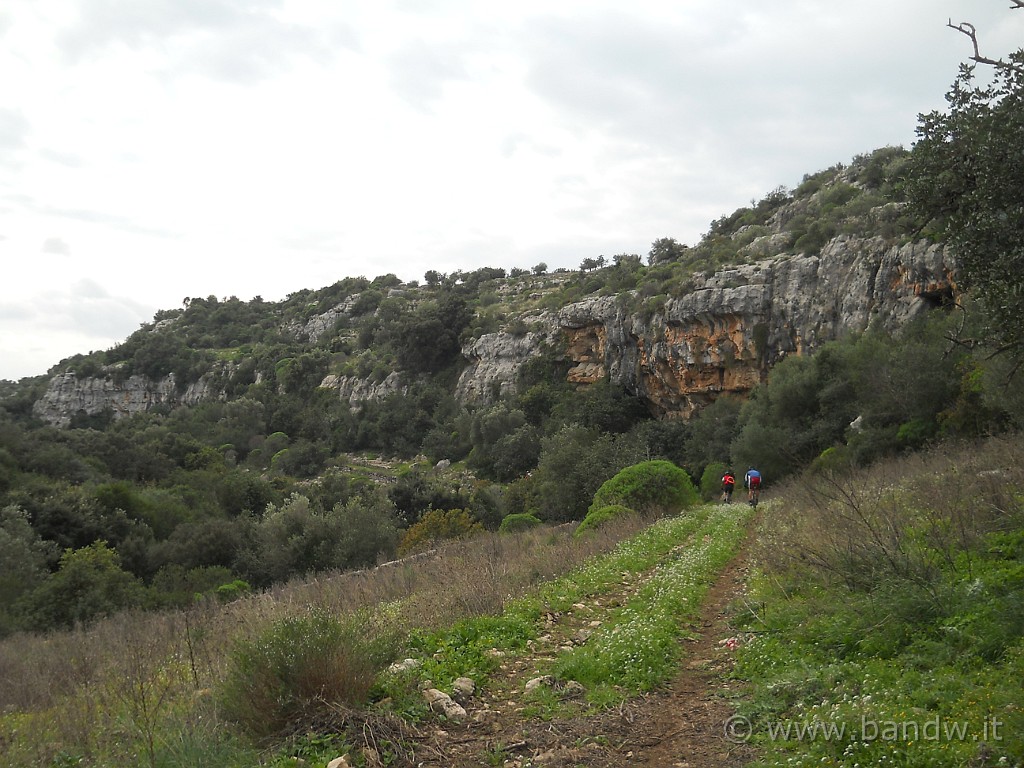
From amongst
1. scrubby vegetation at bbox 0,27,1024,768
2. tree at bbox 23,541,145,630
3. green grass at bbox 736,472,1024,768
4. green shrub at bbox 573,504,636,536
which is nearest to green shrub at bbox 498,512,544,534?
scrubby vegetation at bbox 0,27,1024,768

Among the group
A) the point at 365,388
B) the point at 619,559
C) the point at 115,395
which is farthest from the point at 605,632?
the point at 115,395

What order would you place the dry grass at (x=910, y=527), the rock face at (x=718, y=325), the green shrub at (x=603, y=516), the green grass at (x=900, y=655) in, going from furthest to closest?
1. the rock face at (x=718, y=325)
2. the green shrub at (x=603, y=516)
3. the dry grass at (x=910, y=527)
4. the green grass at (x=900, y=655)

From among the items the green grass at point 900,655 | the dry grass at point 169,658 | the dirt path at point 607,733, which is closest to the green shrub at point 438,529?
the dry grass at point 169,658

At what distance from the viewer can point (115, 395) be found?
91562 mm

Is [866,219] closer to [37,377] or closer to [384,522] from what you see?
[384,522]

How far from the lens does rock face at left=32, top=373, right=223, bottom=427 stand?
87.6 meters

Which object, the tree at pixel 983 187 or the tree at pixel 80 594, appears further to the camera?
the tree at pixel 80 594

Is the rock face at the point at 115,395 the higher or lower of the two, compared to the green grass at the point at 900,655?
higher

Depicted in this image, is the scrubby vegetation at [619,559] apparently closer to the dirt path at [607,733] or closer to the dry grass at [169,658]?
the dry grass at [169,658]

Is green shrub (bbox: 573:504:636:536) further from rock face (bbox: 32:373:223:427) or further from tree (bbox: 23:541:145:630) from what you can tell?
rock face (bbox: 32:373:223:427)

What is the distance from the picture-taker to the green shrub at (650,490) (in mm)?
21219

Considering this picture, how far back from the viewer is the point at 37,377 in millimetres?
113688

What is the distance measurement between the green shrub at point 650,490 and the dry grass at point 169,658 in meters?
7.47

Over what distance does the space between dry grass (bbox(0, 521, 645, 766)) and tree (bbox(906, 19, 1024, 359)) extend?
249 inches
